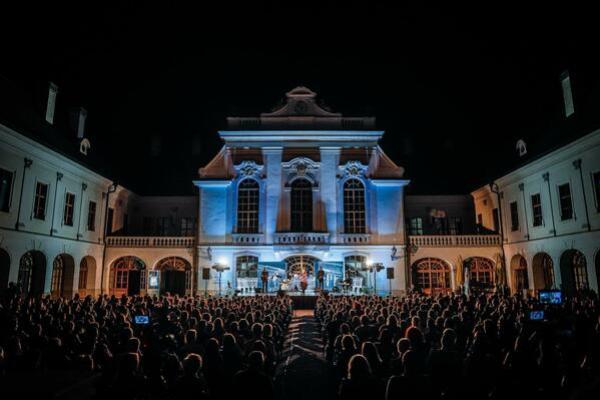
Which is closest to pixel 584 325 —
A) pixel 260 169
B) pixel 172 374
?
pixel 172 374

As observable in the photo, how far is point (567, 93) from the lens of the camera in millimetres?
25188

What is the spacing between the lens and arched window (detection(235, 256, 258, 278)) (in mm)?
30906

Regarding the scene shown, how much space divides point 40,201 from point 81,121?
8956mm

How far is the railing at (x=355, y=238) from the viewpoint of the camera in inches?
1223

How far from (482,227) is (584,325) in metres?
25.5

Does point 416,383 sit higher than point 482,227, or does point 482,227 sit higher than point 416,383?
point 482,227

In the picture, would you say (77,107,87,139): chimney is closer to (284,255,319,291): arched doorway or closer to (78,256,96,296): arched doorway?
(78,256,96,296): arched doorway

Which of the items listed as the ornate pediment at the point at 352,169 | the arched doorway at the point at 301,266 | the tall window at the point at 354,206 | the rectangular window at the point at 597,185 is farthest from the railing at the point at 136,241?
the rectangular window at the point at 597,185

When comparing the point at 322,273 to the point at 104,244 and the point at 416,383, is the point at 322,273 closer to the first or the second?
the point at 104,244

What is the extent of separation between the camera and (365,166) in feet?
105

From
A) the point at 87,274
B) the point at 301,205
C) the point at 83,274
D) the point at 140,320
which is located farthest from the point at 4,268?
the point at 301,205

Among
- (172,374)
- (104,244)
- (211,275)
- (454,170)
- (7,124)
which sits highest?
(454,170)

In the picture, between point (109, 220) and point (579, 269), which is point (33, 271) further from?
point (579, 269)

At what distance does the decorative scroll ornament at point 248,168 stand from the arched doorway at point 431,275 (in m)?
14.0
